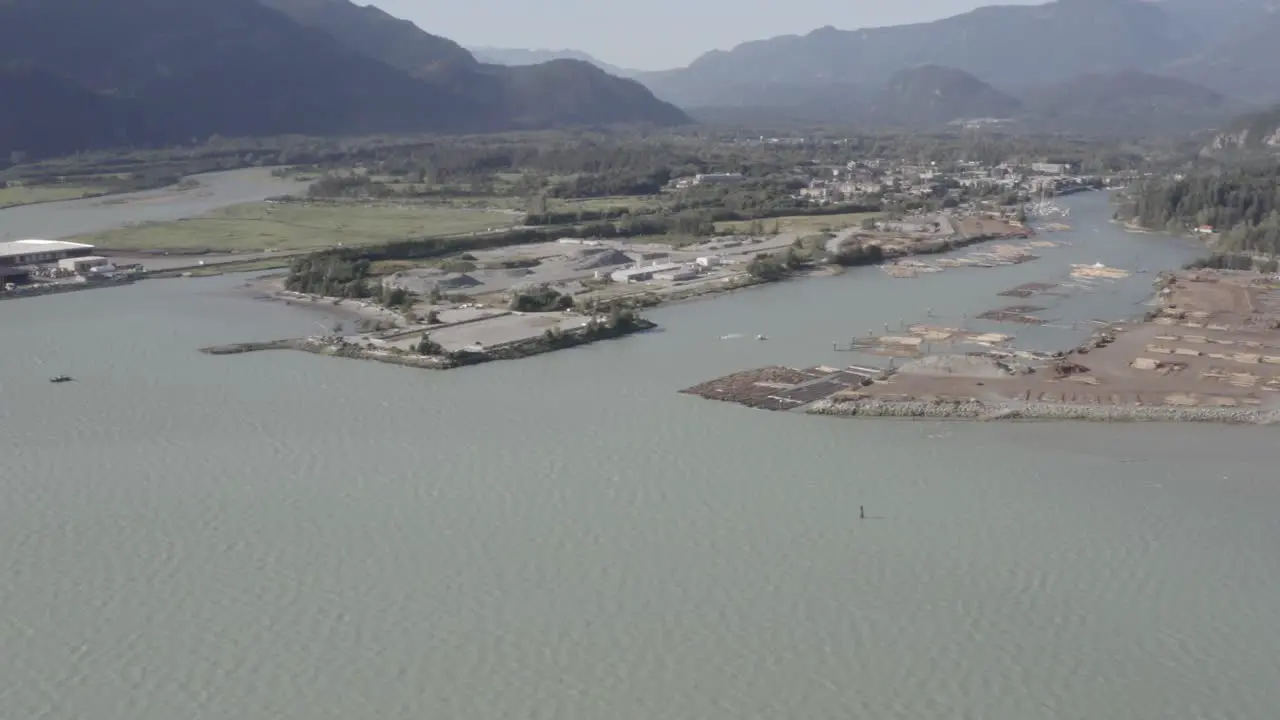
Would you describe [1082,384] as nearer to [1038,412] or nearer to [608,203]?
[1038,412]

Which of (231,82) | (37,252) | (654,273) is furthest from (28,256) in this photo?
(231,82)

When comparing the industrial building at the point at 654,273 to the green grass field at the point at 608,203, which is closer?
the industrial building at the point at 654,273

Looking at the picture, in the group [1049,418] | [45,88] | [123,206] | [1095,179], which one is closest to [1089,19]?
[1095,179]

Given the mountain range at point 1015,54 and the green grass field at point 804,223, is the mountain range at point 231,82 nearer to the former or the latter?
the green grass field at point 804,223

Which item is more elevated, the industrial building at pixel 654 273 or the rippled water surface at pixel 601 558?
the industrial building at pixel 654 273

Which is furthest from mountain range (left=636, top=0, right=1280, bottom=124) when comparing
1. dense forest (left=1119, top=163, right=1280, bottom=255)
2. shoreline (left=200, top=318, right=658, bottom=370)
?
shoreline (left=200, top=318, right=658, bottom=370)

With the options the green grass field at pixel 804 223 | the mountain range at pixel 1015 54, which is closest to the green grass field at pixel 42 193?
the green grass field at pixel 804 223
